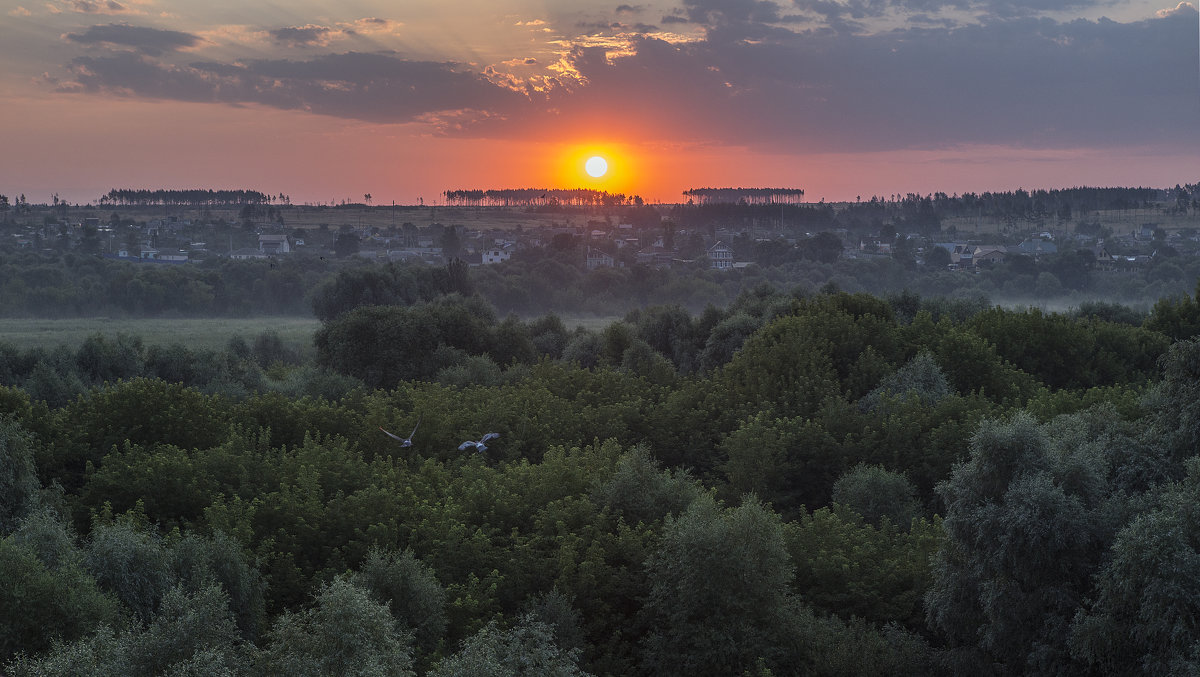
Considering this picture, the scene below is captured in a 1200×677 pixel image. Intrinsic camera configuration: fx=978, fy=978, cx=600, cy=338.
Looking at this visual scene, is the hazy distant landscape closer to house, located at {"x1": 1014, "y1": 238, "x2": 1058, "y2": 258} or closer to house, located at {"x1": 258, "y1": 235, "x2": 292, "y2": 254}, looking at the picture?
house, located at {"x1": 258, "y1": 235, "x2": 292, "y2": 254}

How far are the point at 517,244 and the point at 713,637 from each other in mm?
163324

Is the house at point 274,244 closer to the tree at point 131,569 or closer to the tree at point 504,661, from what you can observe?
the tree at point 131,569

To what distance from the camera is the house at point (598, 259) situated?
161 m

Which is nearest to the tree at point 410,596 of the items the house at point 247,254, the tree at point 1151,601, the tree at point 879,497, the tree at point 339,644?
the tree at point 339,644

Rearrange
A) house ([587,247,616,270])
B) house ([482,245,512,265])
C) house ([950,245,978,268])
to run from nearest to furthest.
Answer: house ([587,247,616,270]) < house ([950,245,978,268]) < house ([482,245,512,265])

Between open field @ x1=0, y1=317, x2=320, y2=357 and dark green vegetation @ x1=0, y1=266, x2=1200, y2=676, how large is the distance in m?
50.2

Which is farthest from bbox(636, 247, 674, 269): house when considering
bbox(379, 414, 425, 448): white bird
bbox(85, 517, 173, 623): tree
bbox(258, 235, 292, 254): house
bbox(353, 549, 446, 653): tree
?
bbox(85, 517, 173, 623): tree

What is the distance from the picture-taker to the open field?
9269cm

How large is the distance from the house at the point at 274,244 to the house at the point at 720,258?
7361 cm

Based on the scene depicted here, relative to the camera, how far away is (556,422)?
38.1 meters

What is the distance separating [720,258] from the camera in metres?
166

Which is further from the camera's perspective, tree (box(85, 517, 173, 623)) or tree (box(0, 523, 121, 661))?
tree (box(85, 517, 173, 623))

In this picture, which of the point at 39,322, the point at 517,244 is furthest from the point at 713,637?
the point at 517,244

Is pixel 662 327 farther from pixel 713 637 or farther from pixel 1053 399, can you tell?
pixel 713 637
